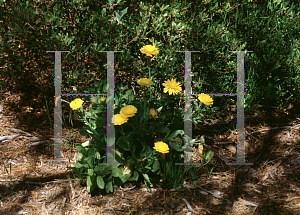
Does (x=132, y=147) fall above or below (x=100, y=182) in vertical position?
above

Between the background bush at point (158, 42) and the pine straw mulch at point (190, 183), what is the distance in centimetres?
29

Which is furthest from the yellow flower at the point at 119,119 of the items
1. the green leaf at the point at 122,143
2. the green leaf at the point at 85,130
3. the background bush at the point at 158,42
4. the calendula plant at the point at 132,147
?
the background bush at the point at 158,42

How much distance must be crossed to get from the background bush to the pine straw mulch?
0.29 meters

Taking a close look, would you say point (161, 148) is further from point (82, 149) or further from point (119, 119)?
point (82, 149)

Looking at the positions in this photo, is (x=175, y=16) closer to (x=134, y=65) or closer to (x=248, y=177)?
(x=134, y=65)

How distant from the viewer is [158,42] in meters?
2.50

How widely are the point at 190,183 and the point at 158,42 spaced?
50.7 inches

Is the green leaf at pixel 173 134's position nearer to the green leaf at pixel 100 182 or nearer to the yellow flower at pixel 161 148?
the yellow flower at pixel 161 148

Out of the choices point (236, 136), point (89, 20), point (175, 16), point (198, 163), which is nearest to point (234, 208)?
point (198, 163)

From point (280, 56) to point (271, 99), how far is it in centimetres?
46

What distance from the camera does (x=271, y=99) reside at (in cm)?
277

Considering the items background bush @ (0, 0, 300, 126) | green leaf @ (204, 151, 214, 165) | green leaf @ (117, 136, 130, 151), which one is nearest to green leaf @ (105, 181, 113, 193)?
green leaf @ (117, 136, 130, 151)

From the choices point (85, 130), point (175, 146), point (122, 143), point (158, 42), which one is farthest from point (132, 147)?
point (158, 42)

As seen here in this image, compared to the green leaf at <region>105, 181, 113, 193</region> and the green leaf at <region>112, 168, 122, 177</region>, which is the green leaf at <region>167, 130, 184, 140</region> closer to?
the green leaf at <region>112, 168, 122, 177</region>
